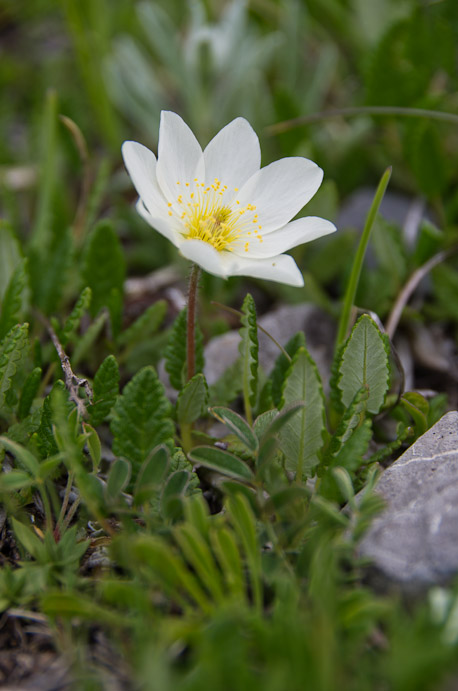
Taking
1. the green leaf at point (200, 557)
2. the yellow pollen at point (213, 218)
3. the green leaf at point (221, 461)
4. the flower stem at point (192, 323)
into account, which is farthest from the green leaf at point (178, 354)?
the green leaf at point (200, 557)

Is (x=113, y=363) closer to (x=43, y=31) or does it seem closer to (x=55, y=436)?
(x=55, y=436)

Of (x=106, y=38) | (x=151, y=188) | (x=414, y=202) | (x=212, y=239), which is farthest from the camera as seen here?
(x=106, y=38)

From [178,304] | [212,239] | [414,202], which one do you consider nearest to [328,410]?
[212,239]

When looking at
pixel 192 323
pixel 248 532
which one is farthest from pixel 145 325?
pixel 248 532

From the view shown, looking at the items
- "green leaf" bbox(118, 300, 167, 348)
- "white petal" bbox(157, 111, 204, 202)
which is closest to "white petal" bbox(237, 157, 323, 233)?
"white petal" bbox(157, 111, 204, 202)

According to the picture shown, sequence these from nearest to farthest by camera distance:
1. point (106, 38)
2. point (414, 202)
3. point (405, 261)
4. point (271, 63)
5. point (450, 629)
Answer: point (450, 629) < point (405, 261) < point (414, 202) < point (106, 38) < point (271, 63)
